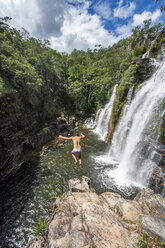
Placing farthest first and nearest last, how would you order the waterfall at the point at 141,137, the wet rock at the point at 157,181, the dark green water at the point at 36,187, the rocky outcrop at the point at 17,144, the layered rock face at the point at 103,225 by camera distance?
1. the rocky outcrop at the point at 17,144
2. the waterfall at the point at 141,137
3. the wet rock at the point at 157,181
4. the dark green water at the point at 36,187
5. the layered rock face at the point at 103,225

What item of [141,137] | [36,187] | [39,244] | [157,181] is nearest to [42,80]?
[36,187]

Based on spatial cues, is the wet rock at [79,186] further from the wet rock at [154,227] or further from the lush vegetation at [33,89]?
the lush vegetation at [33,89]

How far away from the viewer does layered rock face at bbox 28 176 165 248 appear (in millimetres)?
2668

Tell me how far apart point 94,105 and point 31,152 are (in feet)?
74.4

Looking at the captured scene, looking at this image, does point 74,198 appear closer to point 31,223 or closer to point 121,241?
point 121,241

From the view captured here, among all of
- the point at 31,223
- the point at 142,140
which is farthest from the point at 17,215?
the point at 142,140

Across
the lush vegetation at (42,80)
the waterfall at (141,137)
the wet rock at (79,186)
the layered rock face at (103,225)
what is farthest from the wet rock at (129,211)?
the lush vegetation at (42,80)

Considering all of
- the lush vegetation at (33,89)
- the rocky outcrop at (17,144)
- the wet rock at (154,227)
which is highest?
the lush vegetation at (33,89)

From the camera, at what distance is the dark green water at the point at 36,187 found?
17.6 feet

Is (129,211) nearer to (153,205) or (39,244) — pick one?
(153,205)

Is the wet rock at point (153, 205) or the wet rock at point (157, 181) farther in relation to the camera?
the wet rock at point (157, 181)

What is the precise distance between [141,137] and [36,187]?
9.69 m

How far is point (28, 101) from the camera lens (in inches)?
501

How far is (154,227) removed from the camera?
8.99 feet
